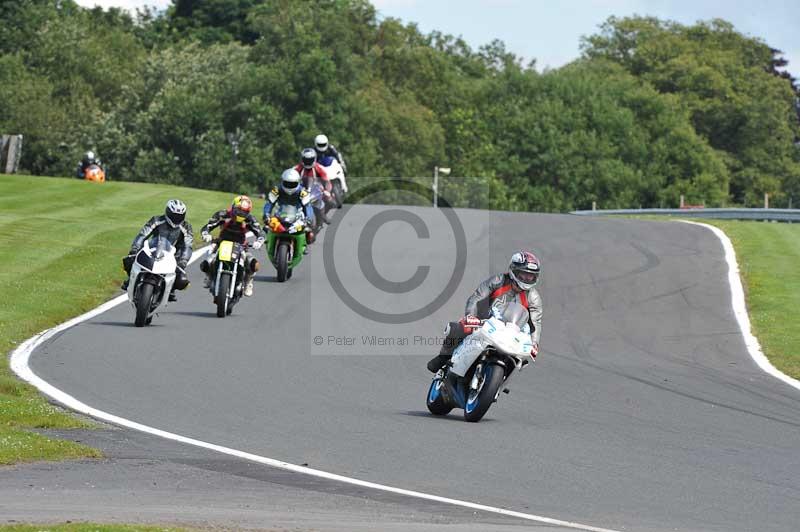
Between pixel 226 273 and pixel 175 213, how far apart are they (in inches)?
66.3

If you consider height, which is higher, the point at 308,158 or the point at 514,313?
the point at 308,158

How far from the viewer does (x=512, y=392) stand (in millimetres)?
16047

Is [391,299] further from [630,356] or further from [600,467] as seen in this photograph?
[600,467]

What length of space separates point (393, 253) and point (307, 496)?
65.7ft

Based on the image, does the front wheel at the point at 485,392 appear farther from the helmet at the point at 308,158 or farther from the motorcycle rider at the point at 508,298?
the helmet at the point at 308,158

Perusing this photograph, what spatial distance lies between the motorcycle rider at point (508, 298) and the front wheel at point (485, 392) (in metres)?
0.40

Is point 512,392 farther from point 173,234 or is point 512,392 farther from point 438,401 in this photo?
point 173,234

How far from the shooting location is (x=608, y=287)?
1005 inches

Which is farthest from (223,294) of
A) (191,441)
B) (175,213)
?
(191,441)

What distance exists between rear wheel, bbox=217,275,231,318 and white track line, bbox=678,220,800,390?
7.54 meters

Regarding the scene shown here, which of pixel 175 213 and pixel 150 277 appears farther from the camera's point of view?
pixel 175 213

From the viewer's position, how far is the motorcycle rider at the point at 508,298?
44.5 ft

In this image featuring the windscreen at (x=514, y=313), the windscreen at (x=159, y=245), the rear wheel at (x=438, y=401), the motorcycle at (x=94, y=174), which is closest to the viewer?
the windscreen at (x=514, y=313)

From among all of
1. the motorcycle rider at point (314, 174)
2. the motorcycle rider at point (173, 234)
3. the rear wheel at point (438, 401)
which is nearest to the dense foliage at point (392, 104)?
the motorcycle rider at point (314, 174)
